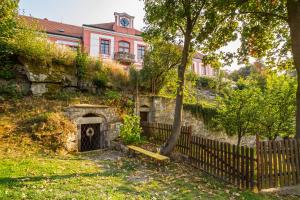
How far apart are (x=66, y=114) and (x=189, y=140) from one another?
213 inches

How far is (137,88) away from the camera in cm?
1273

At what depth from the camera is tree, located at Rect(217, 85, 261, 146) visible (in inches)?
422

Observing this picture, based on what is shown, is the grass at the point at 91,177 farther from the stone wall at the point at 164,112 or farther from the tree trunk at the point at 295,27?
the stone wall at the point at 164,112

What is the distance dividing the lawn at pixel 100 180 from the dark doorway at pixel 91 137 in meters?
2.41

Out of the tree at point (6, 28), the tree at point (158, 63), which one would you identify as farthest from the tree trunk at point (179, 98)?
the tree at point (6, 28)

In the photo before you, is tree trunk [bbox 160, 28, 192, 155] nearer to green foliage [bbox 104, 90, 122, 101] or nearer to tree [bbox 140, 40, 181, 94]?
tree [bbox 140, 40, 181, 94]

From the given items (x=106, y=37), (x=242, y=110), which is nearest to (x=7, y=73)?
(x=242, y=110)

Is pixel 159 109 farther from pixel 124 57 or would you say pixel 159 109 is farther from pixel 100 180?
pixel 124 57

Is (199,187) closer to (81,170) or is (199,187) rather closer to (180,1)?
(81,170)

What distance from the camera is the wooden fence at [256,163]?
5.45 m

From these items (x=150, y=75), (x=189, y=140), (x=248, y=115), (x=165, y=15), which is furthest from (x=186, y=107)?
(x=165, y=15)

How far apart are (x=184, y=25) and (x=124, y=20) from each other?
19.8 meters

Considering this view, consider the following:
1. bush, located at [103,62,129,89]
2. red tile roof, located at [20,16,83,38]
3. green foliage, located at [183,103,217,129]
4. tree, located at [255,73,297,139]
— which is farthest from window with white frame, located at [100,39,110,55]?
tree, located at [255,73,297,139]

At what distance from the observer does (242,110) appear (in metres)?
10.9
